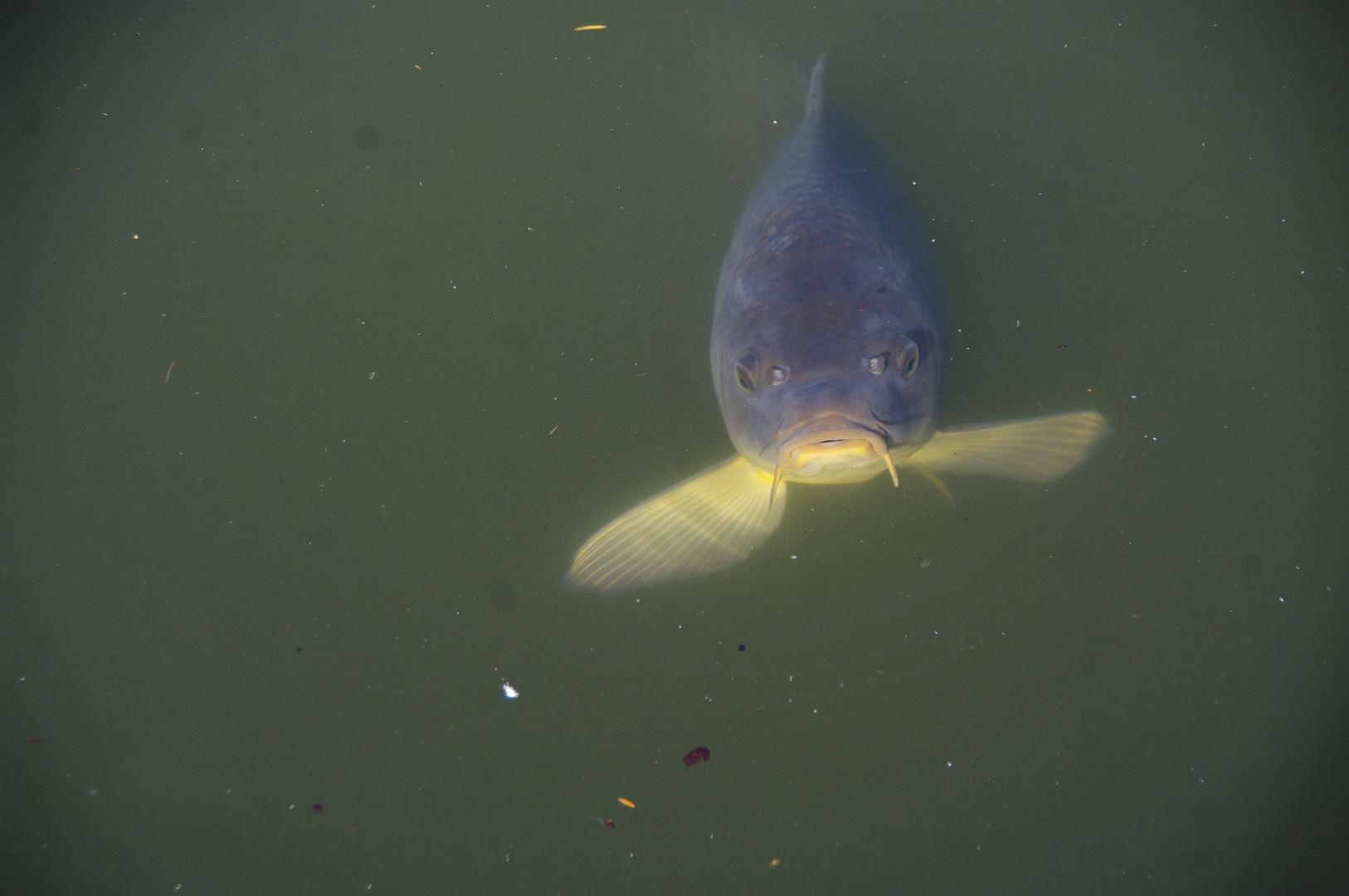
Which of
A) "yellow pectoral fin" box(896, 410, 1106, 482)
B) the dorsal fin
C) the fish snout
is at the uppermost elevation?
the dorsal fin

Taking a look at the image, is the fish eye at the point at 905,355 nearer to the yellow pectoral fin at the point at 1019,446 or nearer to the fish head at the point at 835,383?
the fish head at the point at 835,383

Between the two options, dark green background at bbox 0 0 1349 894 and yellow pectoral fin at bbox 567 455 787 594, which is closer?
dark green background at bbox 0 0 1349 894

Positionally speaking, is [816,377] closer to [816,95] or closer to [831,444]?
[831,444]

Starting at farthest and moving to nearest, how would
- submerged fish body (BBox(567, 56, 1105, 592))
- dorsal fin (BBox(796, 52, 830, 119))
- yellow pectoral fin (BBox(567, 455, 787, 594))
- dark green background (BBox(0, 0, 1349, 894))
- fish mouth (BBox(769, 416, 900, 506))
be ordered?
dorsal fin (BBox(796, 52, 830, 119))
yellow pectoral fin (BBox(567, 455, 787, 594))
dark green background (BBox(0, 0, 1349, 894))
submerged fish body (BBox(567, 56, 1105, 592))
fish mouth (BBox(769, 416, 900, 506))

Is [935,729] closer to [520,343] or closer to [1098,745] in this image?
[1098,745]

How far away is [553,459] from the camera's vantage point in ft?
10.7

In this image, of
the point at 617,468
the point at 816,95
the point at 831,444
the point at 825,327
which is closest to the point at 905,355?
the point at 825,327

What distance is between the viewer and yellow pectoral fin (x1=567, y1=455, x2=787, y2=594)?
2855 mm

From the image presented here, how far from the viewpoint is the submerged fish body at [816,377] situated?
7.30ft

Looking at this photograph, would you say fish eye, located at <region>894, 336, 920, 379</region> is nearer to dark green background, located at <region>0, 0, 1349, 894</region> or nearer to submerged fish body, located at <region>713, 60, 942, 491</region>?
submerged fish body, located at <region>713, 60, 942, 491</region>

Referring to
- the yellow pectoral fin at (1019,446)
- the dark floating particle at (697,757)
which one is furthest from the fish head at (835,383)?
the dark floating particle at (697,757)

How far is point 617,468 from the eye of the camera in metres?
3.24

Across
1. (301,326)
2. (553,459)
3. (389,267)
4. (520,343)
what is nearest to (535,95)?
(389,267)

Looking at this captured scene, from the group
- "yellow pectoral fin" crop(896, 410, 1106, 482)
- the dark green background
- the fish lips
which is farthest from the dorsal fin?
the fish lips
